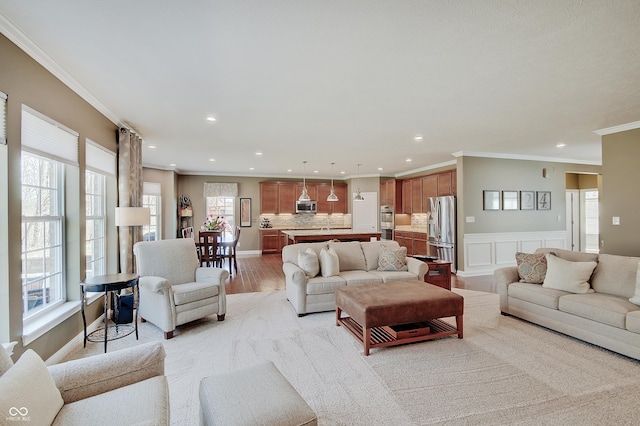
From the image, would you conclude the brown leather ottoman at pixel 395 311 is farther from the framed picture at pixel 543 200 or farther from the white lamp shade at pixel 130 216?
the framed picture at pixel 543 200

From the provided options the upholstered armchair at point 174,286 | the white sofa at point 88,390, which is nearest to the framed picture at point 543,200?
the upholstered armchair at point 174,286

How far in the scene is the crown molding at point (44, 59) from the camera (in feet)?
6.81

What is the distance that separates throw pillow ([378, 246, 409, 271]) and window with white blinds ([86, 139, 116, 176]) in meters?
4.03

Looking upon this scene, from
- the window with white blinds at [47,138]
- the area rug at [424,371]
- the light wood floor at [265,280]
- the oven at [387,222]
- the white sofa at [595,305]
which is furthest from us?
the oven at [387,222]

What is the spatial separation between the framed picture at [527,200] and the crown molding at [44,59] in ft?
26.3

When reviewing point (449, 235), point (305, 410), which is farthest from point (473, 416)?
point (449, 235)

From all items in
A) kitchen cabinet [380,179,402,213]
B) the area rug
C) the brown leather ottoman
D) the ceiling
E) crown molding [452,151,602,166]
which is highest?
the ceiling

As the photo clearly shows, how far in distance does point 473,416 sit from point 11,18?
405 centimetres

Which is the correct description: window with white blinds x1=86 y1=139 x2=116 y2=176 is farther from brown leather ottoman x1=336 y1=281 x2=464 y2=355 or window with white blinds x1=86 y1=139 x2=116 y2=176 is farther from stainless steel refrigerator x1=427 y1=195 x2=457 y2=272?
stainless steel refrigerator x1=427 y1=195 x2=457 y2=272

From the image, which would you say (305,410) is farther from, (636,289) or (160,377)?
(636,289)

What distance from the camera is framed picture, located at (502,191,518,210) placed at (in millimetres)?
6688

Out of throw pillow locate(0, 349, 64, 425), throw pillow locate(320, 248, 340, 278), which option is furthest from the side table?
throw pillow locate(320, 248, 340, 278)

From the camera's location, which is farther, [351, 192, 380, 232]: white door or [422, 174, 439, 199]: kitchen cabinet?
[351, 192, 380, 232]: white door

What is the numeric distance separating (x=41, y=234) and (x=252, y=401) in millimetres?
2764
